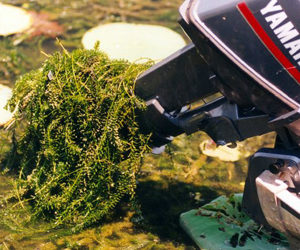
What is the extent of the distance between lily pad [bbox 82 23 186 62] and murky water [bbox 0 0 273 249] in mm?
290

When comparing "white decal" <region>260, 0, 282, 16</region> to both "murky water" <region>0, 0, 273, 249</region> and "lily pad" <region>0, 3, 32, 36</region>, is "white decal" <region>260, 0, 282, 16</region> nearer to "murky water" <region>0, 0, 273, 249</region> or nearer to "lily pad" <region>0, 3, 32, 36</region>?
"murky water" <region>0, 0, 273, 249</region>

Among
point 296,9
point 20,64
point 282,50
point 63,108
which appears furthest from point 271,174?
point 20,64

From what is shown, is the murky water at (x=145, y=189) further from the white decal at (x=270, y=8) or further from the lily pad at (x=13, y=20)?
the white decal at (x=270, y=8)

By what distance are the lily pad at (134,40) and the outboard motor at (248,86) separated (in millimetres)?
2258

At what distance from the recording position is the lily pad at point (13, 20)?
5352mm

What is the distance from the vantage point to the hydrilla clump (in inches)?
109

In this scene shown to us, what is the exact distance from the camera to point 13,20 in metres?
5.55

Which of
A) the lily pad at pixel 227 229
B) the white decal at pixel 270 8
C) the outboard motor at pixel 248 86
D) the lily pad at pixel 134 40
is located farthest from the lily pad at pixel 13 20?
the white decal at pixel 270 8

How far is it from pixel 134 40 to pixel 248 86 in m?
3.01

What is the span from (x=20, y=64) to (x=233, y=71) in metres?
3.07

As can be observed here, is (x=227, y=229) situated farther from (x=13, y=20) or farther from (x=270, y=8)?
(x=13, y=20)

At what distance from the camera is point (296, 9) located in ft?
7.23

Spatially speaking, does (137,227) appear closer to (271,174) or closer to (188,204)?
(188,204)

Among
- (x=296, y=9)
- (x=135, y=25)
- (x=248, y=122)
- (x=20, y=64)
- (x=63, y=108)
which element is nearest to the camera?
(x=296, y=9)
